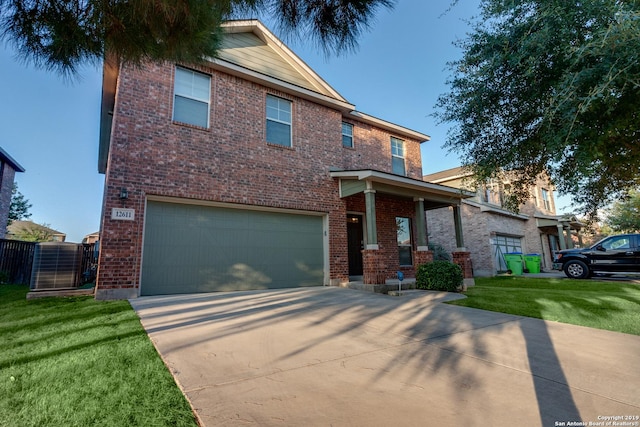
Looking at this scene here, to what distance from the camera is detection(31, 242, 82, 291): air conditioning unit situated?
6.48 meters

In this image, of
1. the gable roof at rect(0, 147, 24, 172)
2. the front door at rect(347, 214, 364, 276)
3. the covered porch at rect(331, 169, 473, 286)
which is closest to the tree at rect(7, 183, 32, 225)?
the gable roof at rect(0, 147, 24, 172)

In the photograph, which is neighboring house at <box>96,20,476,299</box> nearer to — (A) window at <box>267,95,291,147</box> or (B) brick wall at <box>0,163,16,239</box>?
(A) window at <box>267,95,291,147</box>

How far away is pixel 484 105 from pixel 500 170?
153 centimetres

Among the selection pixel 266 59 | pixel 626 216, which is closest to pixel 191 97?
pixel 266 59

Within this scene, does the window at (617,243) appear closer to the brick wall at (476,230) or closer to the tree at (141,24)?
the brick wall at (476,230)

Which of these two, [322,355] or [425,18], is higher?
[425,18]

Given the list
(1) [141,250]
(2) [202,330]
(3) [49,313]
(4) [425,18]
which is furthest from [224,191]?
(4) [425,18]

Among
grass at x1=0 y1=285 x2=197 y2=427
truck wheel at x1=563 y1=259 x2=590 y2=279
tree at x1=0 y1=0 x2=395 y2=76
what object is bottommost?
grass at x1=0 y1=285 x2=197 y2=427

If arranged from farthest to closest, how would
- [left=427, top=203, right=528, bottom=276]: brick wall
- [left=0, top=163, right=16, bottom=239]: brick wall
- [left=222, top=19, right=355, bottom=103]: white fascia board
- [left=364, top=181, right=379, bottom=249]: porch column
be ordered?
[left=0, top=163, right=16, bottom=239]: brick wall
[left=427, top=203, right=528, bottom=276]: brick wall
[left=222, top=19, right=355, bottom=103]: white fascia board
[left=364, top=181, right=379, bottom=249]: porch column

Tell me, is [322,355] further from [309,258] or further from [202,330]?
[309,258]

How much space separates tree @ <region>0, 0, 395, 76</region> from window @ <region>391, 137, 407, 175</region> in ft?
30.6

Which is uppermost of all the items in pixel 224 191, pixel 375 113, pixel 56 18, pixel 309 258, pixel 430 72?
pixel 375 113

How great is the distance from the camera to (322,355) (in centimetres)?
306

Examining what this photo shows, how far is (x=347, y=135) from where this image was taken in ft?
37.7
